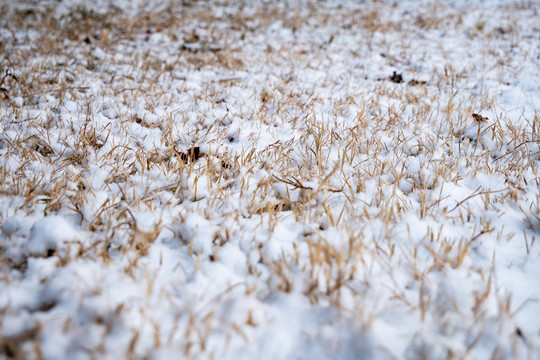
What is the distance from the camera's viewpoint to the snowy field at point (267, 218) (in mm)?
1055

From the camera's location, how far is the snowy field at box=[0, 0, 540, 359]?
1055 millimetres

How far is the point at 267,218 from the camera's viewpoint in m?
1.62

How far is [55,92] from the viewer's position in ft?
10.2

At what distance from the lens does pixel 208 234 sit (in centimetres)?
148

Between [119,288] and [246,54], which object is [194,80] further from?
[119,288]

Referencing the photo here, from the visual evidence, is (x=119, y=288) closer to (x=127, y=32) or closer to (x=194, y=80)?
(x=194, y=80)

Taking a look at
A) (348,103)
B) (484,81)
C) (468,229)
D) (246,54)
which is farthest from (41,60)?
(484,81)

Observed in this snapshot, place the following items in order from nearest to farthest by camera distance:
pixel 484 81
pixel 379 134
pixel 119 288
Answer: pixel 119 288 < pixel 379 134 < pixel 484 81

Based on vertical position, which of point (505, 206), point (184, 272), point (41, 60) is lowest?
point (184, 272)

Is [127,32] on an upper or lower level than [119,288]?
upper

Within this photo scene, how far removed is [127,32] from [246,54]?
2.64 m

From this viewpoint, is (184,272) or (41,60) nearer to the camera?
(184,272)

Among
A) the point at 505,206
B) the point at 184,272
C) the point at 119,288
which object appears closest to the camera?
the point at 119,288

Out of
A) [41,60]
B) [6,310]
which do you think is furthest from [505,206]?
[41,60]
